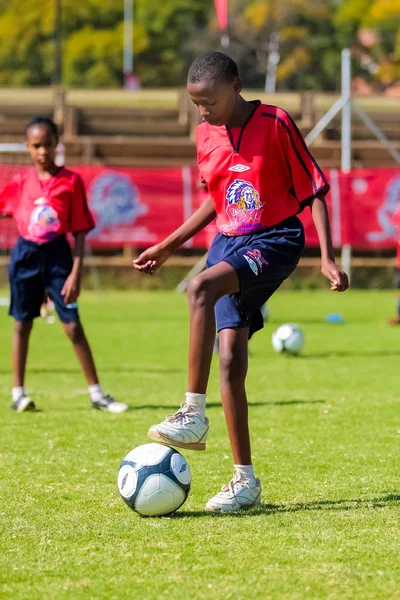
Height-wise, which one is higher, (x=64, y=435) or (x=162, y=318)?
(x=64, y=435)

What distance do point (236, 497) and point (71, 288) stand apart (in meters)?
3.14

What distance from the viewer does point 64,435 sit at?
21.9 feet

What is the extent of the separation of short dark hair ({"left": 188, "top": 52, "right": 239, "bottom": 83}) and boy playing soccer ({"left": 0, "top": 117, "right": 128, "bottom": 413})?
9.73ft

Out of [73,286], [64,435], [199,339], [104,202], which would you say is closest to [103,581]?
[199,339]

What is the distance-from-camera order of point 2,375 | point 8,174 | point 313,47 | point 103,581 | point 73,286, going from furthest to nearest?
point 313,47 → point 8,174 → point 2,375 → point 73,286 → point 103,581

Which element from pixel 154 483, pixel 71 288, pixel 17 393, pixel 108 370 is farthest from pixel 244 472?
pixel 108 370

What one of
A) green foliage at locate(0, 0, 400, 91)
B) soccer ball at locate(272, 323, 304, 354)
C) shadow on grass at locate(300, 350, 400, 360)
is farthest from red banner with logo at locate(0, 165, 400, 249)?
green foliage at locate(0, 0, 400, 91)

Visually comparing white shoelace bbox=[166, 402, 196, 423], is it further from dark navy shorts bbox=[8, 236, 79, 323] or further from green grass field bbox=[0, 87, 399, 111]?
green grass field bbox=[0, 87, 399, 111]

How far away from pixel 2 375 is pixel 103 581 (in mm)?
6465

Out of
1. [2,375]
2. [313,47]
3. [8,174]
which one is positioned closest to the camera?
[2,375]

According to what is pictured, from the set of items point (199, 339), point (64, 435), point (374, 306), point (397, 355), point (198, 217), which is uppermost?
point (198, 217)

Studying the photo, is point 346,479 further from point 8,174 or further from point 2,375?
point 8,174

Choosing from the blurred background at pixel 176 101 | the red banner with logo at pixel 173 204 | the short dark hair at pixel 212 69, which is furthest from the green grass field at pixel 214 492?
the red banner with logo at pixel 173 204

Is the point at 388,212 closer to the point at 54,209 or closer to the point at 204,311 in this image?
the point at 54,209
